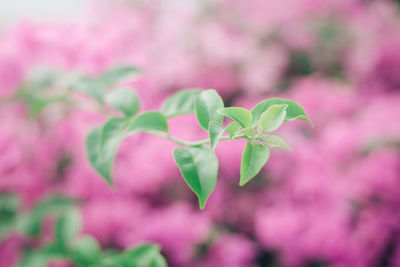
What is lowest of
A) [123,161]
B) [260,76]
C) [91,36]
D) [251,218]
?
[251,218]

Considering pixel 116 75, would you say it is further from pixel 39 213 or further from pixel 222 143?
pixel 222 143

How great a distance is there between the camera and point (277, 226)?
0.59 meters

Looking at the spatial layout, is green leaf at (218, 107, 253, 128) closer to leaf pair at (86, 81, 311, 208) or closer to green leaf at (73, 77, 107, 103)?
leaf pair at (86, 81, 311, 208)

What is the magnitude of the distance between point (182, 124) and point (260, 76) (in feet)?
0.71

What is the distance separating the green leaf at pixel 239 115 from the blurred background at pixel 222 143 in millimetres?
240

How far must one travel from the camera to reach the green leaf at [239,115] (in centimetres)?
24

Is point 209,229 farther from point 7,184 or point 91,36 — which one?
point 91,36

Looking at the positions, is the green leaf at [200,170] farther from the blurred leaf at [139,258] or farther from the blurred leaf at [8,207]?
the blurred leaf at [8,207]

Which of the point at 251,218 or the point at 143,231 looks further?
the point at 251,218

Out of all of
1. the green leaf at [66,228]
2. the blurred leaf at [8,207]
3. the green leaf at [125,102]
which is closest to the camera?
the green leaf at [125,102]

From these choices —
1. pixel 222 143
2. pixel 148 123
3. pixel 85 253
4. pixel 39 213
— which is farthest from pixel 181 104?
pixel 222 143

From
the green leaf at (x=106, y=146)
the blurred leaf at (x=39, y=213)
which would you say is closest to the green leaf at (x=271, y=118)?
the green leaf at (x=106, y=146)

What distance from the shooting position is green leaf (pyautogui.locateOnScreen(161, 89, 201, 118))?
0.31 metres

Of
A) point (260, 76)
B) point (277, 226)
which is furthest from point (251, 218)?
point (260, 76)
